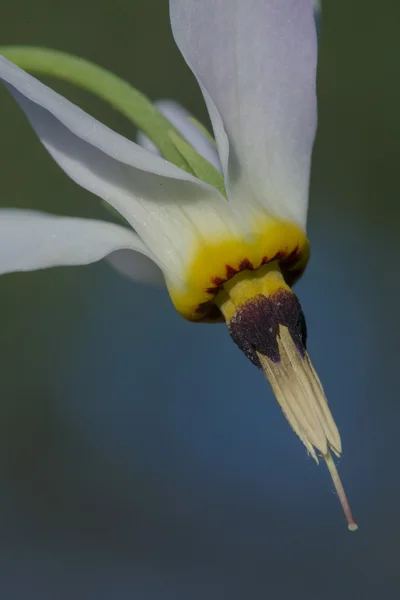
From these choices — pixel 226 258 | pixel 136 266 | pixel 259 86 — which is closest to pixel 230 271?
pixel 226 258

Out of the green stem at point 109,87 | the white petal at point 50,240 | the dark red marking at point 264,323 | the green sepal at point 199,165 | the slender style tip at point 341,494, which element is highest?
the green stem at point 109,87

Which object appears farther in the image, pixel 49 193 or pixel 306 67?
pixel 49 193

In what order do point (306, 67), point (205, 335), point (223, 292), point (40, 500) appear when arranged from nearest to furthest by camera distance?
point (306, 67) < point (223, 292) < point (40, 500) < point (205, 335)

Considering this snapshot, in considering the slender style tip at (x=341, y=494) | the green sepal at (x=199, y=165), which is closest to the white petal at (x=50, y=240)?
the green sepal at (x=199, y=165)

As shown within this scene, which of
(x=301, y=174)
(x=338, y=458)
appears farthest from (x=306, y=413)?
(x=301, y=174)

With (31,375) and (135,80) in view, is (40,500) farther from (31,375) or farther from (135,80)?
(135,80)

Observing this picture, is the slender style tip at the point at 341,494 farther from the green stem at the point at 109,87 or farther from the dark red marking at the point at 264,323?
the green stem at the point at 109,87
